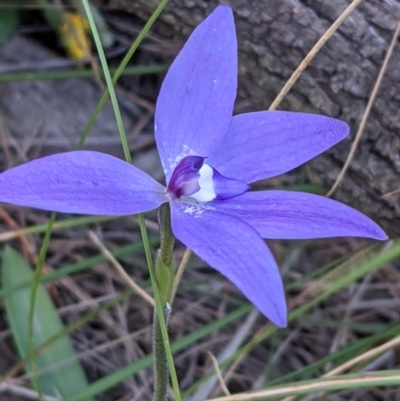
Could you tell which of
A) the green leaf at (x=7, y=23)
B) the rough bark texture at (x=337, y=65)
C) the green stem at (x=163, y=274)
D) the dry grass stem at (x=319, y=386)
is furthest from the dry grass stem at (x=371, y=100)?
the green leaf at (x=7, y=23)

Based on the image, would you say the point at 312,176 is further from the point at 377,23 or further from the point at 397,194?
the point at 377,23

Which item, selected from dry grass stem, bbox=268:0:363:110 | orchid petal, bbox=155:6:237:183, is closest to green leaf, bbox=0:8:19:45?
dry grass stem, bbox=268:0:363:110

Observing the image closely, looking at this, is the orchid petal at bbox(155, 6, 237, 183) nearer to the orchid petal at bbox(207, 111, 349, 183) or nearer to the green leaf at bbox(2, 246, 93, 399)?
the orchid petal at bbox(207, 111, 349, 183)

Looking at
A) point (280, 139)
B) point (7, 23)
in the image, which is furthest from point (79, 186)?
point (7, 23)

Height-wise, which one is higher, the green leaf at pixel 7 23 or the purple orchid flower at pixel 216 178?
the purple orchid flower at pixel 216 178

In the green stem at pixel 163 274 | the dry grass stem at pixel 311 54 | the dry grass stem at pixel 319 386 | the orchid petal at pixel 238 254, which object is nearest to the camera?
the orchid petal at pixel 238 254

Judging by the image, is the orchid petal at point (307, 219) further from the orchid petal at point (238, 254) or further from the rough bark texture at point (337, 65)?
the rough bark texture at point (337, 65)

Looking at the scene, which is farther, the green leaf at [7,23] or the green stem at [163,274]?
the green leaf at [7,23]
